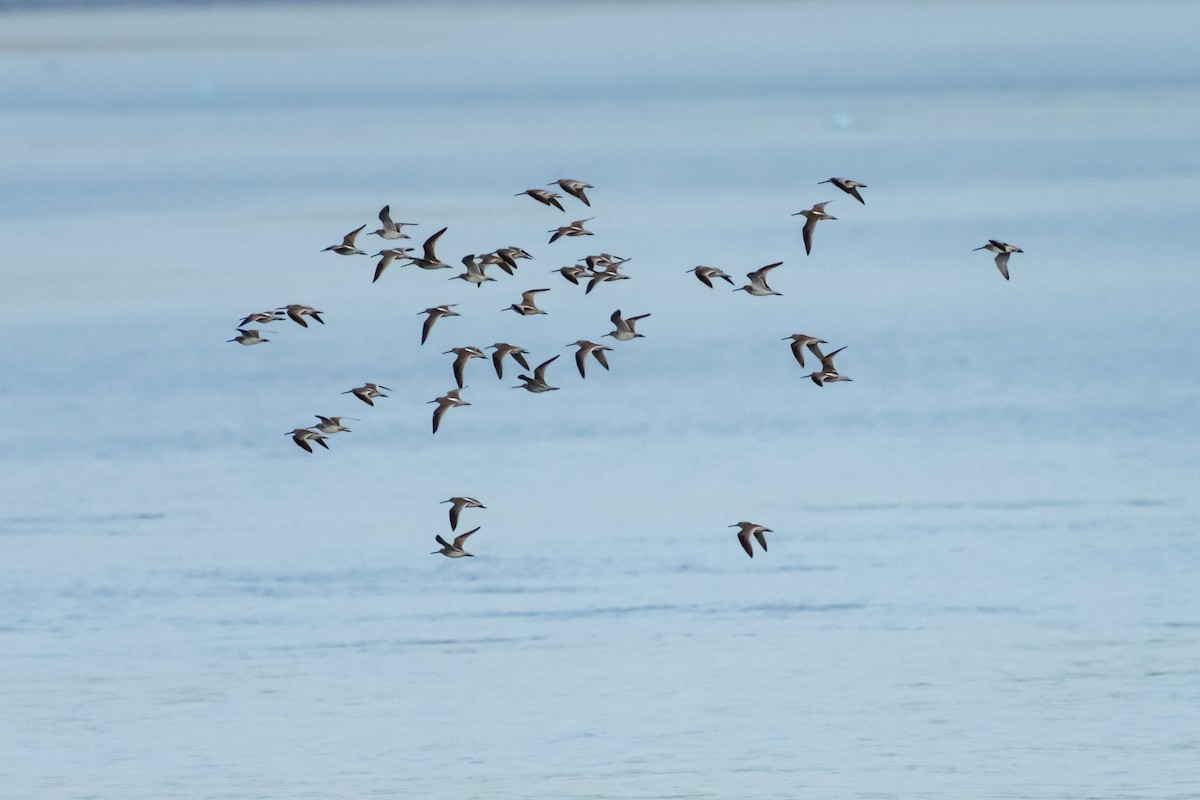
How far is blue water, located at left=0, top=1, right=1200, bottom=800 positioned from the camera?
67.3ft

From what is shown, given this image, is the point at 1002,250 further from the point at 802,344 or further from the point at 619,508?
the point at 619,508

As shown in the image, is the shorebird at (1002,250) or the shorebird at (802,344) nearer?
the shorebird at (1002,250)

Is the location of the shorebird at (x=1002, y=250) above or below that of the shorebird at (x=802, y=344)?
above

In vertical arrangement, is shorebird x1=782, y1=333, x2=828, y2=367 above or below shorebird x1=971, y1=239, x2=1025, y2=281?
below

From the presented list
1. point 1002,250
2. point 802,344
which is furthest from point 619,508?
point 1002,250

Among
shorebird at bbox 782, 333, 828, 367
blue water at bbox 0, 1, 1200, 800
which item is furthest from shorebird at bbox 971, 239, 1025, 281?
blue water at bbox 0, 1, 1200, 800

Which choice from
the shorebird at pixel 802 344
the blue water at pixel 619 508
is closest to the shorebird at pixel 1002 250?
the shorebird at pixel 802 344

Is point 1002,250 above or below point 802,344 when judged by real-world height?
above

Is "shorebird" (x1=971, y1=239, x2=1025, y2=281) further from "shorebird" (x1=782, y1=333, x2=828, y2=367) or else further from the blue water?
the blue water

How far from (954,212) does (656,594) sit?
43.6 metres

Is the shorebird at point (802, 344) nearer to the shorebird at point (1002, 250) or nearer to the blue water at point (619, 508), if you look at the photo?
the shorebird at point (1002, 250)

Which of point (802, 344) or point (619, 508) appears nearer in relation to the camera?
point (802, 344)

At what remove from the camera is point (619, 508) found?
29.2m

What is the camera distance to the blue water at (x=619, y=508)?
2050 cm
